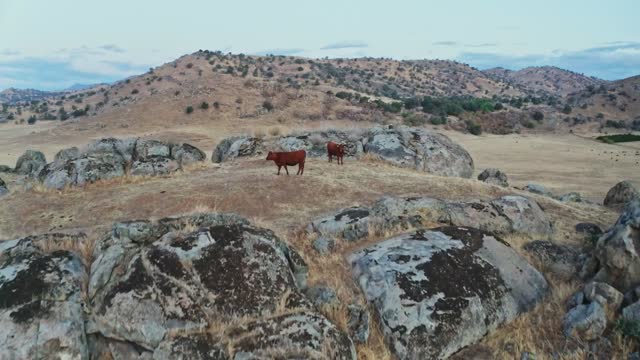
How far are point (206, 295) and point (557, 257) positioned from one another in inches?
364

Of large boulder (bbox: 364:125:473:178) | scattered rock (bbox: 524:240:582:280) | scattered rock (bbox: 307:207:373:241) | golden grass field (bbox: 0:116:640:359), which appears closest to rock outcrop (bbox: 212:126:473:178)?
large boulder (bbox: 364:125:473:178)

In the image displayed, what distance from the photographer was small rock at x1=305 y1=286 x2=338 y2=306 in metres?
10.4

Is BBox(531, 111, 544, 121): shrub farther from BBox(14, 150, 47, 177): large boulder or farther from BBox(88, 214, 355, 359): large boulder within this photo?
BBox(88, 214, 355, 359): large boulder

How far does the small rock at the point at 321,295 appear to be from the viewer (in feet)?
34.0

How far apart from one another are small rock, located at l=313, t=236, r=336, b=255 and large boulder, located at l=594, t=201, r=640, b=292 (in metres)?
6.39

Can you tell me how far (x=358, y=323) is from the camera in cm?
991

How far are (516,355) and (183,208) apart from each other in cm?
1085

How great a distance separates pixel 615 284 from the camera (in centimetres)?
1077

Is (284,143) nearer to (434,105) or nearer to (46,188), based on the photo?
(46,188)

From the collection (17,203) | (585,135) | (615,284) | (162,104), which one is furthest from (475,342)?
(585,135)

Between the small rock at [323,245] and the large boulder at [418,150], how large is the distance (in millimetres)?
13203

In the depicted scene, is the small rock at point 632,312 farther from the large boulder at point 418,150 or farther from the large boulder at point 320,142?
the large boulder at point 320,142

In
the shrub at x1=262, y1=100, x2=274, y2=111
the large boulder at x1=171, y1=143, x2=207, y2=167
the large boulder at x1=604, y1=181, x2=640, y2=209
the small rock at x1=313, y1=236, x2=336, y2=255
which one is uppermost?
the shrub at x1=262, y1=100, x2=274, y2=111

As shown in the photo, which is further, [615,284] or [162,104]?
[162,104]
